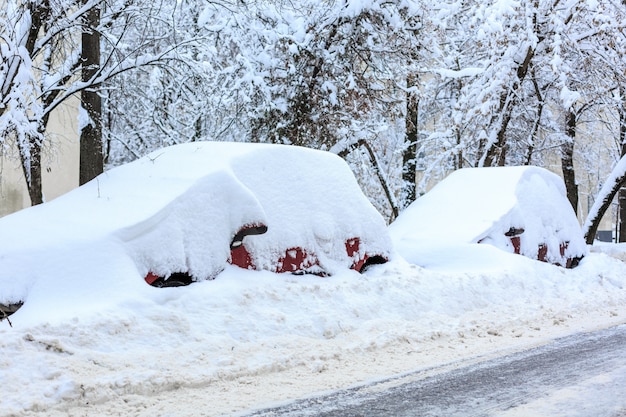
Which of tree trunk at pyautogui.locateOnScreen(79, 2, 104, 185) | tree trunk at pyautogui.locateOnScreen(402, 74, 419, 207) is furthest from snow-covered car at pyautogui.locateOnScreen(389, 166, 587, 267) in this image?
tree trunk at pyautogui.locateOnScreen(402, 74, 419, 207)

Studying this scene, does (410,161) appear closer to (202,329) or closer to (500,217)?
(500,217)

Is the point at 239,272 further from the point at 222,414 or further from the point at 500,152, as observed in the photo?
the point at 500,152

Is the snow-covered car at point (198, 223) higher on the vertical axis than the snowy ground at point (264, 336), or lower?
higher

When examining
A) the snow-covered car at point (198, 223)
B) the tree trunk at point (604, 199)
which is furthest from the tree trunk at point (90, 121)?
the tree trunk at point (604, 199)

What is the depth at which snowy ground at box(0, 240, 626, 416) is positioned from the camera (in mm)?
4371

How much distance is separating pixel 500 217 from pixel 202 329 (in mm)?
5580

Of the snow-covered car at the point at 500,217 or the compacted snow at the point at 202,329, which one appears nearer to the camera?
the compacted snow at the point at 202,329

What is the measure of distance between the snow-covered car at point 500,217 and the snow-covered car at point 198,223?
200cm

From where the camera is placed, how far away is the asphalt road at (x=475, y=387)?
4230 millimetres

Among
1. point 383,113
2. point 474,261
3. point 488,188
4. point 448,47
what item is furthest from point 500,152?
point 474,261

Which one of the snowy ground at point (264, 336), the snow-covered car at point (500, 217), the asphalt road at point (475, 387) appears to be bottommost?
the asphalt road at point (475, 387)

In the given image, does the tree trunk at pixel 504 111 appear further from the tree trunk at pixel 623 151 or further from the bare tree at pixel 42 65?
the bare tree at pixel 42 65

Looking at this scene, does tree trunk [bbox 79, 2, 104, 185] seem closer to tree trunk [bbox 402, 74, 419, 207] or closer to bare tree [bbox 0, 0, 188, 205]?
bare tree [bbox 0, 0, 188, 205]

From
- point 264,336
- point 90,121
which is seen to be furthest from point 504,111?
point 264,336
